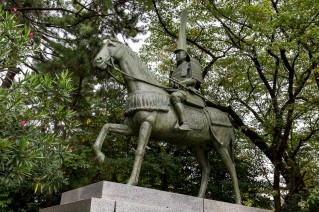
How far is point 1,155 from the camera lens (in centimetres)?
564

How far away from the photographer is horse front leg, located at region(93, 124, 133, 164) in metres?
6.45

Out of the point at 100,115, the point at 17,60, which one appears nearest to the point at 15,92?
the point at 17,60

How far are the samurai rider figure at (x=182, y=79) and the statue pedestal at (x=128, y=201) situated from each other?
1432 mm

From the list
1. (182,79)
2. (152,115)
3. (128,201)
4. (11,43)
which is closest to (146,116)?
(152,115)

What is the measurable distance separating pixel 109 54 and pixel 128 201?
8.75 feet

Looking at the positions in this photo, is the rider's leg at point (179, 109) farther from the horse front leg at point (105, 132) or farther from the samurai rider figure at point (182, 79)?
the horse front leg at point (105, 132)

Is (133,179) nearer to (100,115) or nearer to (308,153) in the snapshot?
(100,115)

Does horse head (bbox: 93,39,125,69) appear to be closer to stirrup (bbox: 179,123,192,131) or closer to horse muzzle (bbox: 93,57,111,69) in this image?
horse muzzle (bbox: 93,57,111,69)

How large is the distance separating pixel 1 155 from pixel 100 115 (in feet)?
25.8

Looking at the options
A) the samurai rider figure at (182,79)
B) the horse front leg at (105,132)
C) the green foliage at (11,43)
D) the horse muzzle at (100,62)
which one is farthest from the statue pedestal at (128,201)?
the green foliage at (11,43)

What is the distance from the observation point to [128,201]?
5.75 metres

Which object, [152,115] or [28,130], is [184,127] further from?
[28,130]

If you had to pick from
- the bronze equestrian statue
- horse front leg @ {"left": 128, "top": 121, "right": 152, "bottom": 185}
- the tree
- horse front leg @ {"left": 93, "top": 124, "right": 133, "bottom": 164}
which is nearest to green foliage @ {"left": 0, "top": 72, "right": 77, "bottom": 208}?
horse front leg @ {"left": 93, "top": 124, "right": 133, "bottom": 164}

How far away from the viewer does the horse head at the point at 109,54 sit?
6.74 meters
